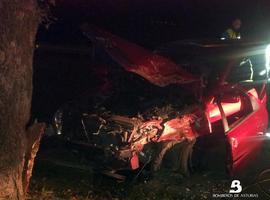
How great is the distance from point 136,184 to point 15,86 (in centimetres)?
236

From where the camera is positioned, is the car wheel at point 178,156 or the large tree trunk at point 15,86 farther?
the car wheel at point 178,156

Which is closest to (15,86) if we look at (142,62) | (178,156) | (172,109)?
(172,109)

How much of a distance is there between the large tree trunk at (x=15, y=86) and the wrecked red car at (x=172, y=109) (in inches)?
54.1

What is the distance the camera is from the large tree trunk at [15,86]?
399cm

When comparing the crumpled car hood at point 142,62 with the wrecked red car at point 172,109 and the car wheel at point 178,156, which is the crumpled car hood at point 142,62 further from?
the car wheel at point 178,156

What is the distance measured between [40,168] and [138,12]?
732 cm

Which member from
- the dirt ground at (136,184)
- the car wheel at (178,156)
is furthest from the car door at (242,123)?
the car wheel at (178,156)

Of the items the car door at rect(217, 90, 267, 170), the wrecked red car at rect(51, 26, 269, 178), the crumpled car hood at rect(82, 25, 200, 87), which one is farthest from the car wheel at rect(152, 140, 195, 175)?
the crumpled car hood at rect(82, 25, 200, 87)

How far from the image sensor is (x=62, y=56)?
9.96 meters

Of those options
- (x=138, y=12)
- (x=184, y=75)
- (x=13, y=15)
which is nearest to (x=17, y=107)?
(x=13, y=15)

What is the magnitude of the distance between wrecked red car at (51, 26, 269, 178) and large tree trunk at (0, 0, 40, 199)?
137cm

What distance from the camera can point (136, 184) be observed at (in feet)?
19.0

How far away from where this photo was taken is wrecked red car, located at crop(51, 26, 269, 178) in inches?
216

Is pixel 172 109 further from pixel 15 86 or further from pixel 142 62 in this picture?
pixel 15 86
